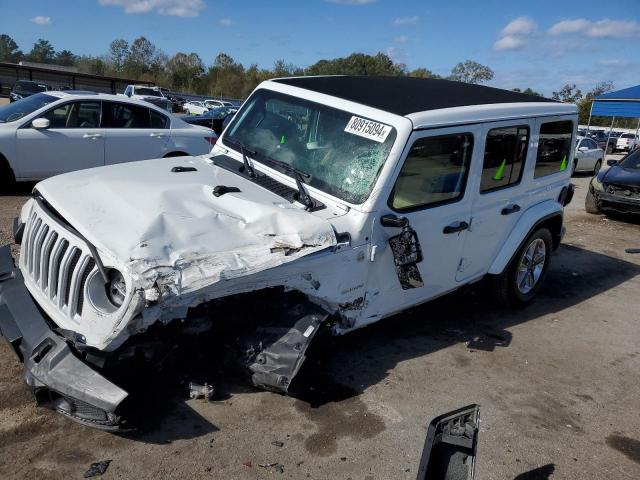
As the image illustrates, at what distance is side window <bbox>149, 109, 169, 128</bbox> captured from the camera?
891 cm

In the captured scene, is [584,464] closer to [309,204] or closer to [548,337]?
[548,337]

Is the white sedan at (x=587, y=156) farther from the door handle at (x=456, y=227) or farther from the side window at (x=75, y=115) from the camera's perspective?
the door handle at (x=456, y=227)

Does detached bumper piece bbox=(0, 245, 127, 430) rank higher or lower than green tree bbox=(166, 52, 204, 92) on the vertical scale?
lower

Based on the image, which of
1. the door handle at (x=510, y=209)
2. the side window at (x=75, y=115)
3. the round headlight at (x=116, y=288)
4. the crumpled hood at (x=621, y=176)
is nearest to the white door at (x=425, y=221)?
the door handle at (x=510, y=209)

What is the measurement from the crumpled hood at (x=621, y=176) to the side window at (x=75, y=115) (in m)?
Answer: 9.35

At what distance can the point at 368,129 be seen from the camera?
3.93m

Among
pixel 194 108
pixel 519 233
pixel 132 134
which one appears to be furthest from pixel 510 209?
pixel 194 108

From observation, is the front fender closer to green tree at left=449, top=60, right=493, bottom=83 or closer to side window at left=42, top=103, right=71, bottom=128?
side window at left=42, top=103, right=71, bottom=128

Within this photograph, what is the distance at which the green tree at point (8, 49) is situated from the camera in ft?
313

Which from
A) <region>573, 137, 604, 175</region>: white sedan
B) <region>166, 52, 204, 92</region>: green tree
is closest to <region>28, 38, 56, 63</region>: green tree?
<region>166, 52, 204, 92</region>: green tree

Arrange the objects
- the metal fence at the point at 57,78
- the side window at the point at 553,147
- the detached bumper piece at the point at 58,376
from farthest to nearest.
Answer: the metal fence at the point at 57,78 < the side window at the point at 553,147 < the detached bumper piece at the point at 58,376

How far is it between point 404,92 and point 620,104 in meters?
25.6

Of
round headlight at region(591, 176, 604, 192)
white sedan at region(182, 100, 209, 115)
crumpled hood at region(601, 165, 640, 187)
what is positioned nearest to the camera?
crumpled hood at region(601, 165, 640, 187)

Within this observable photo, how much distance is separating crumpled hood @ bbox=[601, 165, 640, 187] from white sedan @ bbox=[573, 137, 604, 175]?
24.6 feet
